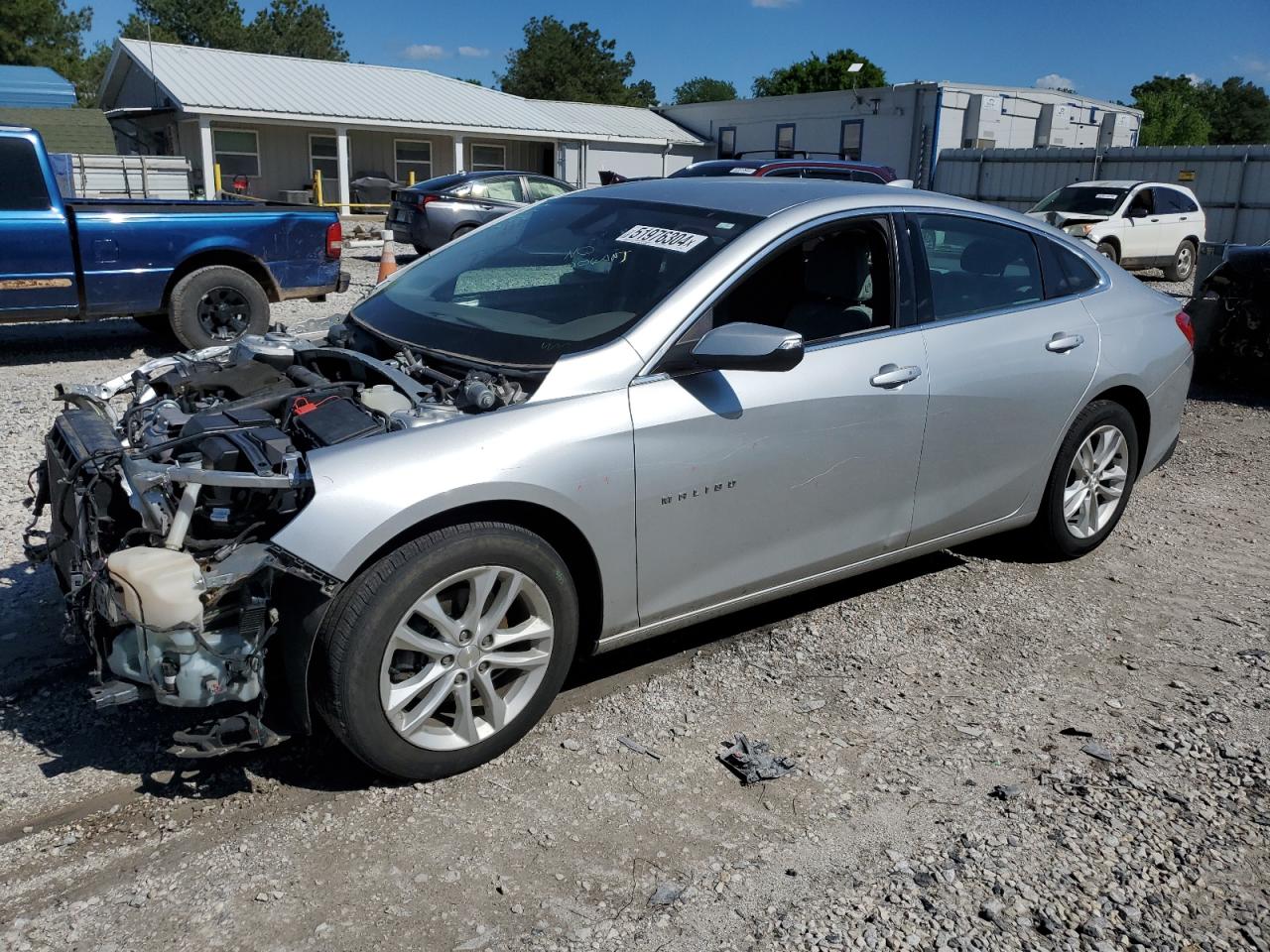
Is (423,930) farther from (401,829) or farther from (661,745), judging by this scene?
(661,745)

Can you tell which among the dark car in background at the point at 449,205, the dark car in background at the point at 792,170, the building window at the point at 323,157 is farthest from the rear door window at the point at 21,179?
the building window at the point at 323,157

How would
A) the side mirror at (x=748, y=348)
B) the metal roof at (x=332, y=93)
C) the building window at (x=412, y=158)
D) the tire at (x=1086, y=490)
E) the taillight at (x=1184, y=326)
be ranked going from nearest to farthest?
the side mirror at (x=748, y=348) → the tire at (x=1086, y=490) → the taillight at (x=1184, y=326) → the metal roof at (x=332, y=93) → the building window at (x=412, y=158)

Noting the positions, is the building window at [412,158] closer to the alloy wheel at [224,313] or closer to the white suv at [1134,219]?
the white suv at [1134,219]

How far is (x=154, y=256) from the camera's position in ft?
29.3

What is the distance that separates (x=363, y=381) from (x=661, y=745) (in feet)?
5.31

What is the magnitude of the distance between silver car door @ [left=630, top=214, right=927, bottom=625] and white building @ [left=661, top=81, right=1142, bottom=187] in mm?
24658

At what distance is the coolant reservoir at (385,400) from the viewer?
10.9ft

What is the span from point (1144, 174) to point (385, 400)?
24.1m

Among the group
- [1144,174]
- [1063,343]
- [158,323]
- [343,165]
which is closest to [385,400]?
[1063,343]

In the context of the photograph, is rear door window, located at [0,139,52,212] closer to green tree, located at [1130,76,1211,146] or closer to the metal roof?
the metal roof

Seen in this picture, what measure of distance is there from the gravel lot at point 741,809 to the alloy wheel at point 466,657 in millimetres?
214

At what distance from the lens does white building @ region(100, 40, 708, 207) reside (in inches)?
1135

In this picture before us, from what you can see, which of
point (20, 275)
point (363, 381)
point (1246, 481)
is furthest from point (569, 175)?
point (363, 381)

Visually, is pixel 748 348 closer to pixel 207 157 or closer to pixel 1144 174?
pixel 1144 174
